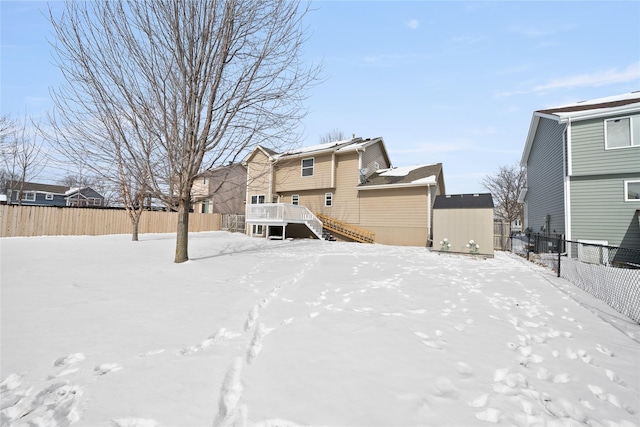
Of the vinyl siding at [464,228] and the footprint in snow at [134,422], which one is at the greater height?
the vinyl siding at [464,228]

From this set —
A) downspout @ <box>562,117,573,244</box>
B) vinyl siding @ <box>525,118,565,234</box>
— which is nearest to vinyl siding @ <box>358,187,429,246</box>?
downspout @ <box>562,117,573,244</box>

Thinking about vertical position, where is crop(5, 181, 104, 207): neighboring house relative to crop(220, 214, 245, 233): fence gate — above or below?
above

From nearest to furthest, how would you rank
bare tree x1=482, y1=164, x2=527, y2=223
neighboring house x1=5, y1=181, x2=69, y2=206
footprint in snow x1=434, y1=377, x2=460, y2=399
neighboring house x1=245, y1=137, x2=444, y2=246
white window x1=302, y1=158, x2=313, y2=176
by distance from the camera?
footprint in snow x1=434, y1=377, x2=460, y2=399, neighboring house x1=245, y1=137, x2=444, y2=246, white window x1=302, y1=158, x2=313, y2=176, bare tree x1=482, y1=164, x2=527, y2=223, neighboring house x1=5, y1=181, x2=69, y2=206

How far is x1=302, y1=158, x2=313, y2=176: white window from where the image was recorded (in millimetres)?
20352

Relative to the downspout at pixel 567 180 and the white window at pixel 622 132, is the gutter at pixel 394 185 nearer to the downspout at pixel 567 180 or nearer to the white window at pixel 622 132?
the downspout at pixel 567 180

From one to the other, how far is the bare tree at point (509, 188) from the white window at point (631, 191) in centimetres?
2127

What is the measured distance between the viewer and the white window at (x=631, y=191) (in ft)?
37.3

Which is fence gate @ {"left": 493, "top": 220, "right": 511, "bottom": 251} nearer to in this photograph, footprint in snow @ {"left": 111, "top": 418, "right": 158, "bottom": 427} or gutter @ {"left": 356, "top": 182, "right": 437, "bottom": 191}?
gutter @ {"left": 356, "top": 182, "right": 437, "bottom": 191}

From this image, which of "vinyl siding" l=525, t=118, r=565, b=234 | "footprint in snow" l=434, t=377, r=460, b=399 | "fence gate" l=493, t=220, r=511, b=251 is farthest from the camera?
"fence gate" l=493, t=220, r=511, b=251

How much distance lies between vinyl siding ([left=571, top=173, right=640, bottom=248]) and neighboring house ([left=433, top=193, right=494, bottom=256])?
12.6 feet

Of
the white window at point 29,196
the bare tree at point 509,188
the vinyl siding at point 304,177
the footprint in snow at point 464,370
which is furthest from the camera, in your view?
the white window at point 29,196

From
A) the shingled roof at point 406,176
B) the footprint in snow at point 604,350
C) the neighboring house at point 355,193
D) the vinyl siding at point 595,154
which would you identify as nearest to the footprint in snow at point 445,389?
the footprint in snow at point 604,350

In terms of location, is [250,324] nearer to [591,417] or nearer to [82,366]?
[82,366]

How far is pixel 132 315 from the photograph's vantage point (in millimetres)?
3855
